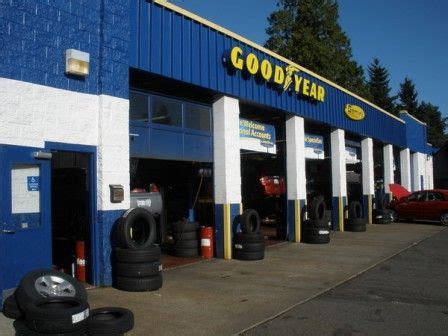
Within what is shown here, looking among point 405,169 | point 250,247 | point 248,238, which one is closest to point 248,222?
point 248,238

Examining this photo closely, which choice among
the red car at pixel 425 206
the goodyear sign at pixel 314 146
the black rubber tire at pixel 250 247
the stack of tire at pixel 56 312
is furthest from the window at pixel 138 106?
the red car at pixel 425 206

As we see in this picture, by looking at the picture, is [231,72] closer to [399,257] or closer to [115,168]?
[115,168]

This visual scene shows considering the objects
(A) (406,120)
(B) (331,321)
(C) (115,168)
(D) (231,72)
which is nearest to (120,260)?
(C) (115,168)

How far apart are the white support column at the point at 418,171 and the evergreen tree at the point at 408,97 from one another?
5363 cm

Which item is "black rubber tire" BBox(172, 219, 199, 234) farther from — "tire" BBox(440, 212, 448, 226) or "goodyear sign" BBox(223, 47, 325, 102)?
"tire" BBox(440, 212, 448, 226)

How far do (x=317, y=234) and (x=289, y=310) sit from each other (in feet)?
26.9

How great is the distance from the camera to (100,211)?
888cm

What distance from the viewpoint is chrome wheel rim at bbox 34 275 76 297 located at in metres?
6.38

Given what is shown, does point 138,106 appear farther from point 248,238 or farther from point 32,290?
point 32,290

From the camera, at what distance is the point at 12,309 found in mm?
6488

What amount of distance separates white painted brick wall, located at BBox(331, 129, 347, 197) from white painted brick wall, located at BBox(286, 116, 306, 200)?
3.90m

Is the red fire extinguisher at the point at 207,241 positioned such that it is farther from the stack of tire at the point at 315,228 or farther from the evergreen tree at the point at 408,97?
the evergreen tree at the point at 408,97

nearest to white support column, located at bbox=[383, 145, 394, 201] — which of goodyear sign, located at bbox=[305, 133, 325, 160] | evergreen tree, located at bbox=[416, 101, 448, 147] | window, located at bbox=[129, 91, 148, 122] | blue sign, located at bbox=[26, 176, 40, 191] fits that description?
goodyear sign, located at bbox=[305, 133, 325, 160]

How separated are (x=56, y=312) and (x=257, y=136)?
10524 mm
